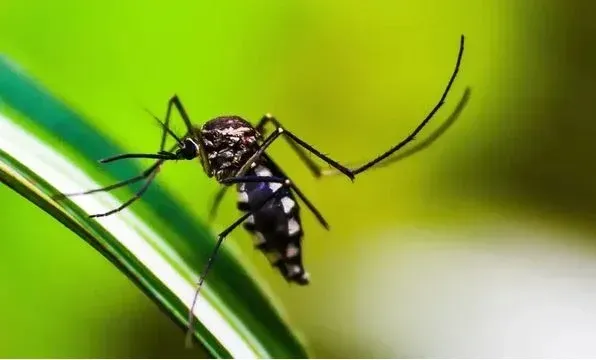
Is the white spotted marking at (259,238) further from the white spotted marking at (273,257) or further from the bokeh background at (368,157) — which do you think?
the bokeh background at (368,157)

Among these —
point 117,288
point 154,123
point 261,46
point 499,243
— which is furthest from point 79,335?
point 499,243

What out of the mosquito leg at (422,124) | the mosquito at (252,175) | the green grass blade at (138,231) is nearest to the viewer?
the green grass blade at (138,231)

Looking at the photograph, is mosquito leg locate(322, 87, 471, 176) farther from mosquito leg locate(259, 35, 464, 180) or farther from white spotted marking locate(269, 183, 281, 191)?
white spotted marking locate(269, 183, 281, 191)

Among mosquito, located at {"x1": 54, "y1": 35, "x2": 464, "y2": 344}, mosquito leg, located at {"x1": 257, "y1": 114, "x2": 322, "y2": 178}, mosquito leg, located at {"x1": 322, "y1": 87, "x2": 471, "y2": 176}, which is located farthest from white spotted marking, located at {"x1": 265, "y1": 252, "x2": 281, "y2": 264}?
mosquito leg, located at {"x1": 322, "y1": 87, "x2": 471, "y2": 176}

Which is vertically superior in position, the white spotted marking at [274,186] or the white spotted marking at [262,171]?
the white spotted marking at [262,171]

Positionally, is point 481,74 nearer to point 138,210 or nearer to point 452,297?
point 452,297

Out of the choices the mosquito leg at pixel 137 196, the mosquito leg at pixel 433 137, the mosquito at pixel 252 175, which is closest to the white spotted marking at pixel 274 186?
the mosquito at pixel 252 175
